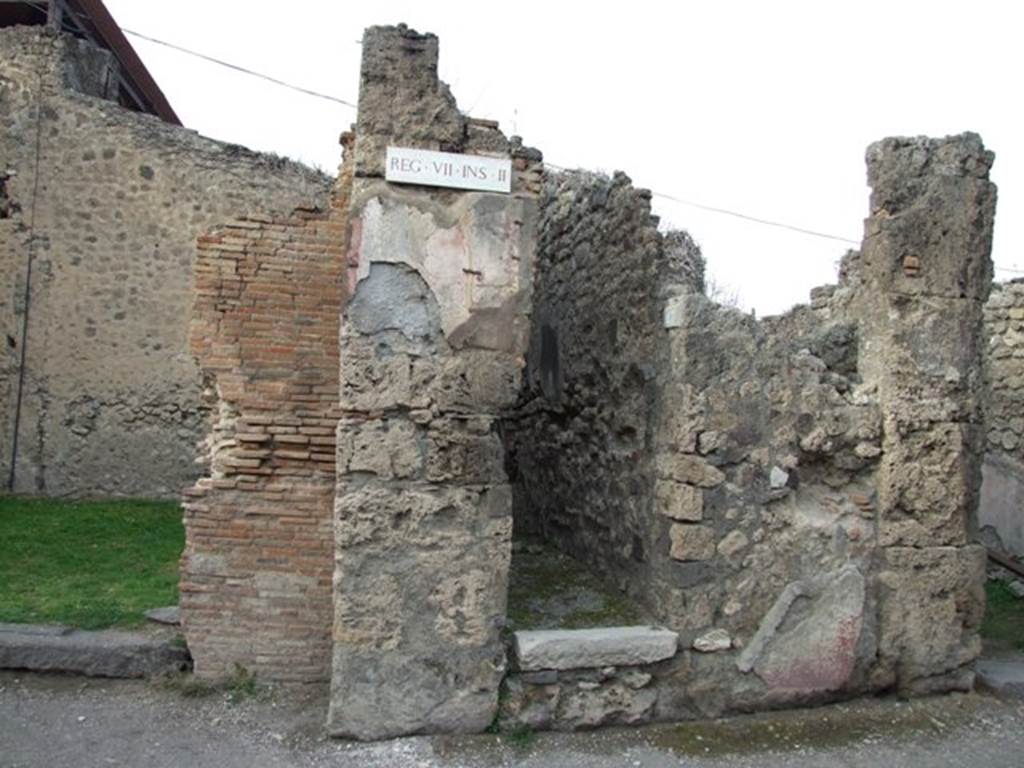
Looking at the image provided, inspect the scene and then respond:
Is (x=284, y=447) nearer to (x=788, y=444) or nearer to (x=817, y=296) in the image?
(x=788, y=444)

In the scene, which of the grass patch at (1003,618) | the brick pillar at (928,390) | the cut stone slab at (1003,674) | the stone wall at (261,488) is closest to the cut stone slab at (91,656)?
the stone wall at (261,488)

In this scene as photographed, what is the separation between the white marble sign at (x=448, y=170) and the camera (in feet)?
12.8

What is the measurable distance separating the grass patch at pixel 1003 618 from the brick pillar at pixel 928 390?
1384mm

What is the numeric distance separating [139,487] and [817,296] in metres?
7.90

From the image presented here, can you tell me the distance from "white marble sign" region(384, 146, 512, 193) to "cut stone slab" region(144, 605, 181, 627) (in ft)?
9.32

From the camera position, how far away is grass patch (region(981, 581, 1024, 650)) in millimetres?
5750

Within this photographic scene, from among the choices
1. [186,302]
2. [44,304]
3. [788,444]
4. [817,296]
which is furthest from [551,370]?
[44,304]

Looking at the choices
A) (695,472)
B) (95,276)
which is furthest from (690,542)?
(95,276)

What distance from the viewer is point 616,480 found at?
499 centimetres

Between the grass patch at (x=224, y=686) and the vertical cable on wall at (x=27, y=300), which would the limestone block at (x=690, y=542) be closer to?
the grass patch at (x=224, y=686)

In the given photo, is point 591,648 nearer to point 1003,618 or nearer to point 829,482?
point 829,482

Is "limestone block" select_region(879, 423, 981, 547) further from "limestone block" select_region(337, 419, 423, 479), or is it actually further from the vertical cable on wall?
the vertical cable on wall

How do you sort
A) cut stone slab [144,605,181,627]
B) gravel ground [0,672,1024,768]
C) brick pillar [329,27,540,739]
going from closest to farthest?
gravel ground [0,672,1024,768] → brick pillar [329,27,540,739] → cut stone slab [144,605,181,627]

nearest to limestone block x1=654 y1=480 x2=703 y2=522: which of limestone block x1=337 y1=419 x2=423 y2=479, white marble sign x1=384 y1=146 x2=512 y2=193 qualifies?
limestone block x1=337 y1=419 x2=423 y2=479
